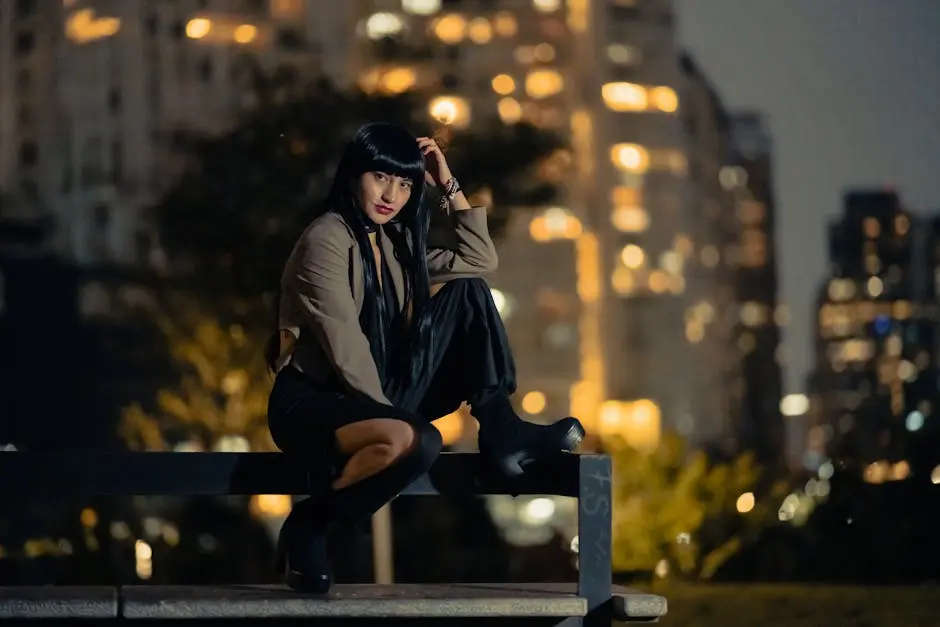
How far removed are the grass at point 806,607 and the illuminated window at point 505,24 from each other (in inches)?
2464

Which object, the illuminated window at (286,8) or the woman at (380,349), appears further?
the illuminated window at (286,8)

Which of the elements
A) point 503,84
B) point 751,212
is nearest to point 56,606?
A: point 503,84

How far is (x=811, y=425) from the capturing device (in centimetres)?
12962

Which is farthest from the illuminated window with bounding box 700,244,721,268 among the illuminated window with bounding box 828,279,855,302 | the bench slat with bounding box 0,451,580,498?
the bench slat with bounding box 0,451,580,498

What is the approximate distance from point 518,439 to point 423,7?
69.7m

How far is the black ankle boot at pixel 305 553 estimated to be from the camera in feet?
17.4

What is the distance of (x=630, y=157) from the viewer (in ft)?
258

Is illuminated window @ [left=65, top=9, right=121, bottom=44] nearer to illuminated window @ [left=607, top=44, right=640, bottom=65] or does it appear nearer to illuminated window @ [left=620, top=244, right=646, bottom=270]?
illuminated window @ [left=620, top=244, right=646, bottom=270]

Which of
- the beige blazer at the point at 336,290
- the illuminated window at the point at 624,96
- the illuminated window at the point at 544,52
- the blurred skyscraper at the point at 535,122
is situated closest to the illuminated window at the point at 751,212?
the blurred skyscraper at the point at 535,122

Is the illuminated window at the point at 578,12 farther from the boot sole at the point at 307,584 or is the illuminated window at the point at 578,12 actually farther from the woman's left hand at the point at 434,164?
the boot sole at the point at 307,584

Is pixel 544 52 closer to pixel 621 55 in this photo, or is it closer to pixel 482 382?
pixel 621 55

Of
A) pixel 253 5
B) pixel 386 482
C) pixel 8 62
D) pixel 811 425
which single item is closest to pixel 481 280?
pixel 386 482

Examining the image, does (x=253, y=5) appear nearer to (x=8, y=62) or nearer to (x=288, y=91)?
(x=8, y=62)

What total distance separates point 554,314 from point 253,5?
64.9 ft
